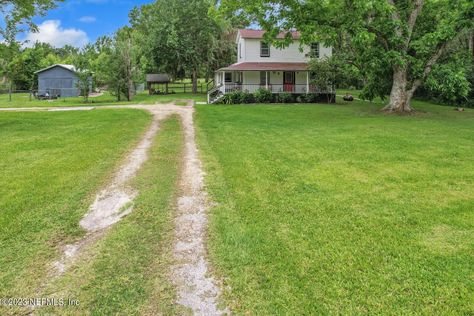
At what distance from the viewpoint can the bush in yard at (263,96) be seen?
25.8 meters

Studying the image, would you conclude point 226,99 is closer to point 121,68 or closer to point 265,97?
point 265,97

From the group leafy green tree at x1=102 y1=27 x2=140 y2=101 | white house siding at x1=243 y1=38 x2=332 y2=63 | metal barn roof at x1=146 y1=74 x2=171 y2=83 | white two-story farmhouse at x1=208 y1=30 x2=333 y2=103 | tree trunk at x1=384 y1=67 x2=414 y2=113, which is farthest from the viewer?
metal barn roof at x1=146 y1=74 x2=171 y2=83

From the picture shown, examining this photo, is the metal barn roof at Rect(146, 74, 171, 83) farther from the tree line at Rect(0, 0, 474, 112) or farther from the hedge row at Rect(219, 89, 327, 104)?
the tree line at Rect(0, 0, 474, 112)

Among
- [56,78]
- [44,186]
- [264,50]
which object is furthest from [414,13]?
[56,78]

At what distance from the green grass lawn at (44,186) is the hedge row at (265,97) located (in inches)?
506

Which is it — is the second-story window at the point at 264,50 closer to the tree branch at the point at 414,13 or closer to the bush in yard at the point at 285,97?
the bush in yard at the point at 285,97

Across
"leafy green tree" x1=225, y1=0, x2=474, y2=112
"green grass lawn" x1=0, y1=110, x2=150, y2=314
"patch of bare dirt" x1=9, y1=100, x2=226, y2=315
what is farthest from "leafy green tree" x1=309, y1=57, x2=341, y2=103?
"patch of bare dirt" x1=9, y1=100, x2=226, y2=315

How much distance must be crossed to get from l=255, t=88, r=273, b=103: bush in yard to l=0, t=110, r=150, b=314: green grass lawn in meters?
13.7

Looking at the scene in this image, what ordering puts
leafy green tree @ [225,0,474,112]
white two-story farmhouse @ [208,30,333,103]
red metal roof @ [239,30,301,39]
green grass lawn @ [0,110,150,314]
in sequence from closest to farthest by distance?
1. green grass lawn @ [0,110,150,314]
2. leafy green tree @ [225,0,474,112]
3. white two-story farmhouse @ [208,30,333,103]
4. red metal roof @ [239,30,301,39]

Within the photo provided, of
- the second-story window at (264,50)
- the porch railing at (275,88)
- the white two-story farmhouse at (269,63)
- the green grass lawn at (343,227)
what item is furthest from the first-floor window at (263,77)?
the green grass lawn at (343,227)

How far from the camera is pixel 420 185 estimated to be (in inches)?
251

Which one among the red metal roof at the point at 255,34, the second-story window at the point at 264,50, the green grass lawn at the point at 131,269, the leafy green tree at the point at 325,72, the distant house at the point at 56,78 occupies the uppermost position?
the red metal roof at the point at 255,34

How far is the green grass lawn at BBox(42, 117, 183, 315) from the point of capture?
10.1ft

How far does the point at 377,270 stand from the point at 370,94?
19.2 meters
